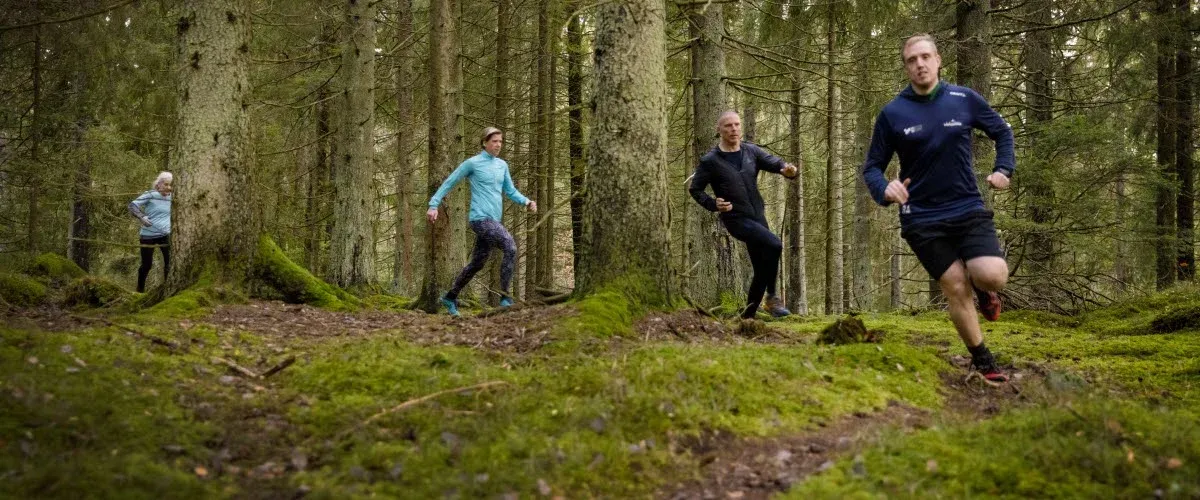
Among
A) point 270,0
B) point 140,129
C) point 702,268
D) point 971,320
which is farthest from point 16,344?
point 140,129

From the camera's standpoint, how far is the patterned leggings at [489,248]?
884 cm

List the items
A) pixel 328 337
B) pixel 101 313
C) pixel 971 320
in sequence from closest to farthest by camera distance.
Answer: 1. pixel 971 320
2. pixel 328 337
3. pixel 101 313

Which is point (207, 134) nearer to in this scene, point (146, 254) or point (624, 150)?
point (624, 150)

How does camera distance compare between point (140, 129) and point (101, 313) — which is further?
point (140, 129)

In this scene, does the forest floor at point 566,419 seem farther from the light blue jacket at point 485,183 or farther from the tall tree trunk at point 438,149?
the tall tree trunk at point 438,149

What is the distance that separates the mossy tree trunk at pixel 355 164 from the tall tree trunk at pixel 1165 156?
12679mm

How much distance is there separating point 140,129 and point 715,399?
718 inches

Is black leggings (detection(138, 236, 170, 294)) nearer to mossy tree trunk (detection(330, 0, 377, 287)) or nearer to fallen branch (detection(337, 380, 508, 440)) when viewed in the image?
mossy tree trunk (detection(330, 0, 377, 287))

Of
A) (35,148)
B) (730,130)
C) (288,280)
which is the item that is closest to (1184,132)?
(730,130)

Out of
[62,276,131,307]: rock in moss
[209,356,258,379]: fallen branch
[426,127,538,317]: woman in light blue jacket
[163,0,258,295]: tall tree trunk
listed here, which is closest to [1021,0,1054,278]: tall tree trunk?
[426,127,538,317]: woman in light blue jacket

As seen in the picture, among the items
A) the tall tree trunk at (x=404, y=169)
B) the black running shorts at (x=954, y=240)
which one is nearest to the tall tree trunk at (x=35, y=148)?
the tall tree trunk at (x=404, y=169)

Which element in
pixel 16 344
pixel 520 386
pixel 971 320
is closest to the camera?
pixel 16 344

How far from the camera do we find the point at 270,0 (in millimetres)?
13945

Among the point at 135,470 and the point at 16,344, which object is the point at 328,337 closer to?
the point at 16,344
